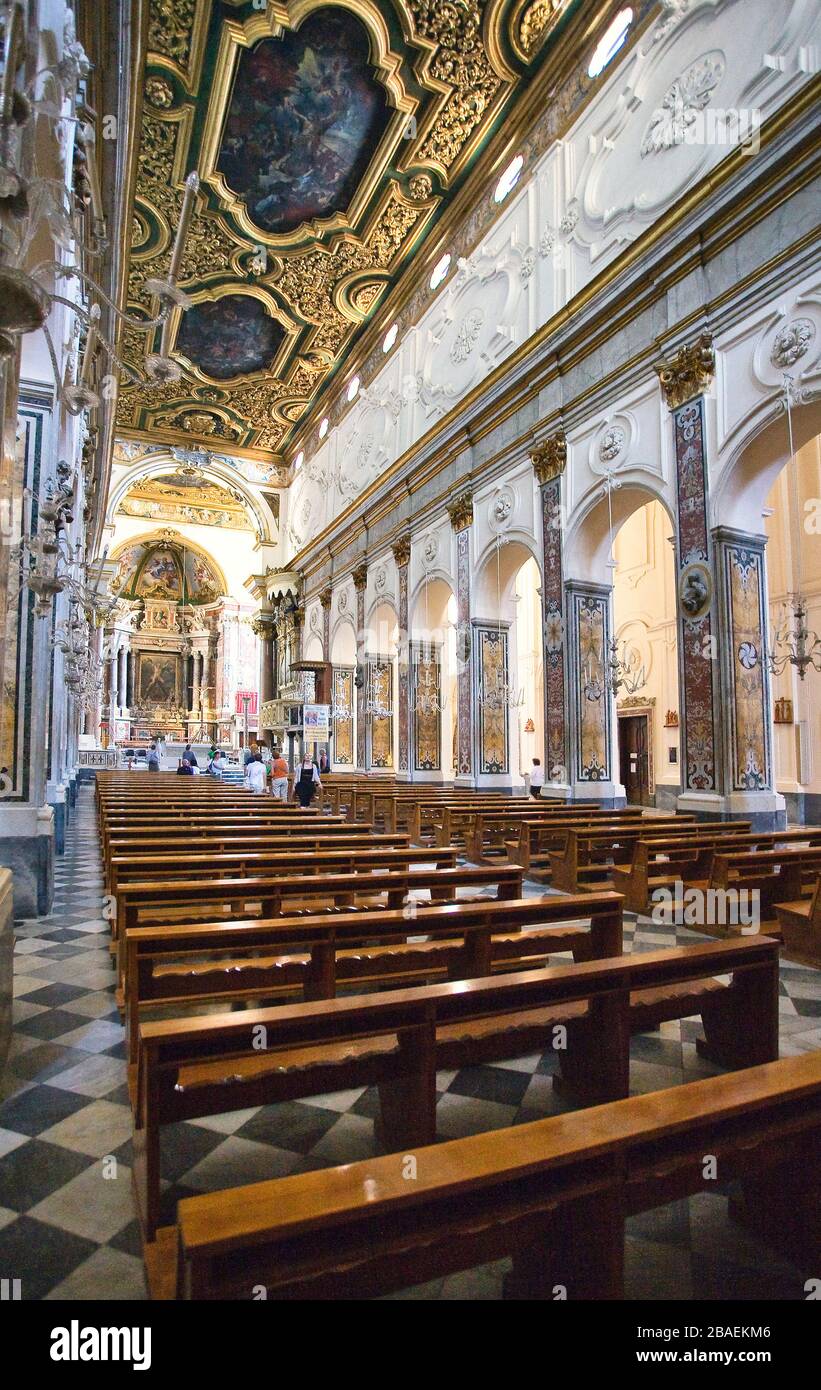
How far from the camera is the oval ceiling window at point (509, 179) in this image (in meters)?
11.8

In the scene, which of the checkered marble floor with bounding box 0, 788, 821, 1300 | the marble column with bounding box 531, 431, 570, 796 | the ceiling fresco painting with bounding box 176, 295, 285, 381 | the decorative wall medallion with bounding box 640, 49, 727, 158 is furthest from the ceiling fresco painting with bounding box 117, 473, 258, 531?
the checkered marble floor with bounding box 0, 788, 821, 1300

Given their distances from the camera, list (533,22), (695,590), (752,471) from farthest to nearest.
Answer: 1. (533,22)
2. (695,590)
3. (752,471)

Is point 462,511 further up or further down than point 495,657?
further up

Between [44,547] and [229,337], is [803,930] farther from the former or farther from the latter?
[229,337]

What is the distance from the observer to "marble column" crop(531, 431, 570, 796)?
10.3 m

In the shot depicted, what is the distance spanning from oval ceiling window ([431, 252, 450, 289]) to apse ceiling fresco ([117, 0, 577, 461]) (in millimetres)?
653

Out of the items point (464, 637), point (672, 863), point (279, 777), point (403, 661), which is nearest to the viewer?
point (672, 863)

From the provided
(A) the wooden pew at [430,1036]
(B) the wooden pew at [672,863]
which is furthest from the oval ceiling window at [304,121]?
(A) the wooden pew at [430,1036]

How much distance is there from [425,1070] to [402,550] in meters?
13.8

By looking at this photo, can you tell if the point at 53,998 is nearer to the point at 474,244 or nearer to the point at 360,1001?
the point at 360,1001

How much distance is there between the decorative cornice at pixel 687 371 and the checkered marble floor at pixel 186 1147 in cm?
658

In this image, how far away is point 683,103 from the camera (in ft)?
27.8

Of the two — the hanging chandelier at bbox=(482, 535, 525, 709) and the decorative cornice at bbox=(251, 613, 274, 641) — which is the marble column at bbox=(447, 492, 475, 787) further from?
the decorative cornice at bbox=(251, 613, 274, 641)

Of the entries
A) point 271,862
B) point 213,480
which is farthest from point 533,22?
point 213,480
